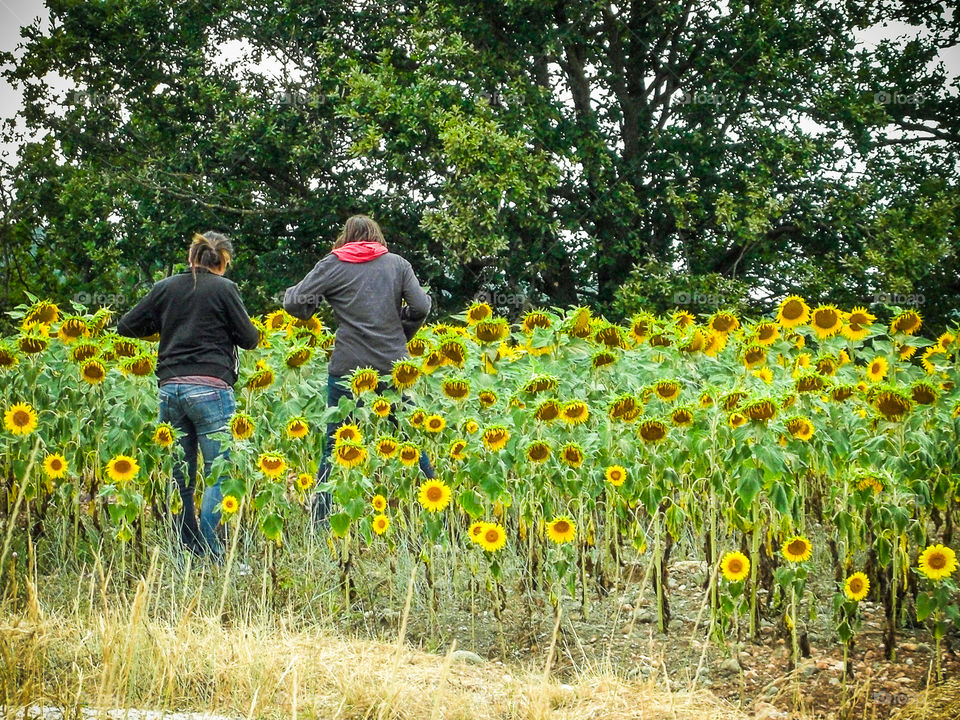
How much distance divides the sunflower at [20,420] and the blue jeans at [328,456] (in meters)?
1.25

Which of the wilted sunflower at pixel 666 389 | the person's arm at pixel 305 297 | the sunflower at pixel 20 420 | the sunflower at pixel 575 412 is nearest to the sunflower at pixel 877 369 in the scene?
the wilted sunflower at pixel 666 389

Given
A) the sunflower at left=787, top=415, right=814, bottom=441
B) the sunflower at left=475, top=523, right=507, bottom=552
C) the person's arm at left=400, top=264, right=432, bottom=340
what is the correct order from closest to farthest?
the sunflower at left=787, top=415, right=814, bottom=441
the sunflower at left=475, top=523, right=507, bottom=552
the person's arm at left=400, top=264, right=432, bottom=340

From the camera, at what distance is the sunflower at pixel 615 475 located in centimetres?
387

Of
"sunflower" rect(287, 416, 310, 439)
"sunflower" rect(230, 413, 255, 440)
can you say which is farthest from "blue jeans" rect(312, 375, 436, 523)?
"sunflower" rect(230, 413, 255, 440)

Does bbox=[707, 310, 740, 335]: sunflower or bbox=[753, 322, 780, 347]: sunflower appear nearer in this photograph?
bbox=[753, 322, 780, 347]: sunflower

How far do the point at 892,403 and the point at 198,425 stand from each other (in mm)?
3016

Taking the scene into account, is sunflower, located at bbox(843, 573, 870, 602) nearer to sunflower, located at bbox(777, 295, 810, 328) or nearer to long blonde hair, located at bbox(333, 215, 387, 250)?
sunflower, located at bbox(777, 295, 810, 328)

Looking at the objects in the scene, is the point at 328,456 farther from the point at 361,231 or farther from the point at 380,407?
the point at 361,231

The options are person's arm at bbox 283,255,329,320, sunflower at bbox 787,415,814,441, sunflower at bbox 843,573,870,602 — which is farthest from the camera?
person's arm at bbox 283,255,329,320

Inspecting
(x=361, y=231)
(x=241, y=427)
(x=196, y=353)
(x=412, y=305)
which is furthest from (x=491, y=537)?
(x=361, y=231)

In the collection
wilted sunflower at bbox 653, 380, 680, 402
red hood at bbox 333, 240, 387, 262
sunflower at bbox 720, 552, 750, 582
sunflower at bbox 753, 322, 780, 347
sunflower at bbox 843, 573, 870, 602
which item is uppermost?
red hood at bbox 333, 240, 387, 262

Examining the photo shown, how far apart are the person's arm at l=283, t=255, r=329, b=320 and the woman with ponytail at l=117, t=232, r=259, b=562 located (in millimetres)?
292

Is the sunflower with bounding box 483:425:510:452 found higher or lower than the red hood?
lower

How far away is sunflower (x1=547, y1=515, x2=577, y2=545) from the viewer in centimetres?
371
